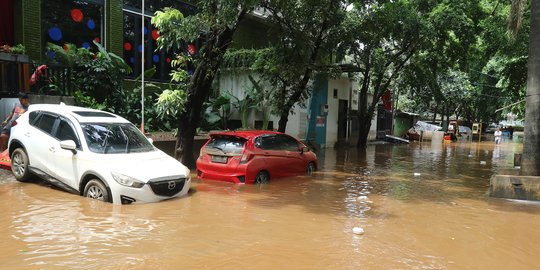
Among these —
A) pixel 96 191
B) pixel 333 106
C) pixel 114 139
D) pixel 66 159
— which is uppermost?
pixel 333 106

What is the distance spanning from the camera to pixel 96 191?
7.80 m

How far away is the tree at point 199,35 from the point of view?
11023 mm

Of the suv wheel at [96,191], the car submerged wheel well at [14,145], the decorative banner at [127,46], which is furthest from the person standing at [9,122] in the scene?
the decorative banner at [127,46]

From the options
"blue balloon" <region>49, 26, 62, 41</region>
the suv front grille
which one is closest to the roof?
Result: the suv front grille

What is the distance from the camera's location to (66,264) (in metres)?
4.81

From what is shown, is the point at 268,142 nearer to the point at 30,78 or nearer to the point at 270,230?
the point at 270,230

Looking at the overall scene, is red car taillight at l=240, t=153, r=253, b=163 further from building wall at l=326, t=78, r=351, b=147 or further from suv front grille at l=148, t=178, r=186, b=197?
building wall at l=326, t=78, r=351, b=147

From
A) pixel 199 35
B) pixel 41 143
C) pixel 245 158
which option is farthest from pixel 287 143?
pixel 41 143

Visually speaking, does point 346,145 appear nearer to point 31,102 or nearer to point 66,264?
point 31,102

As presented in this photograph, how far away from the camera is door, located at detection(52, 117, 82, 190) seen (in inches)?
316

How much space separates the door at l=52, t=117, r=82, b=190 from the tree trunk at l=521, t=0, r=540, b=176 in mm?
9831

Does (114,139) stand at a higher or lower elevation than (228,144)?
higher

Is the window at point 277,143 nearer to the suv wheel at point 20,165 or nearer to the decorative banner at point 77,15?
the suv wheel at point 20,165

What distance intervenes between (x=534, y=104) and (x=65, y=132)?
1027cm
